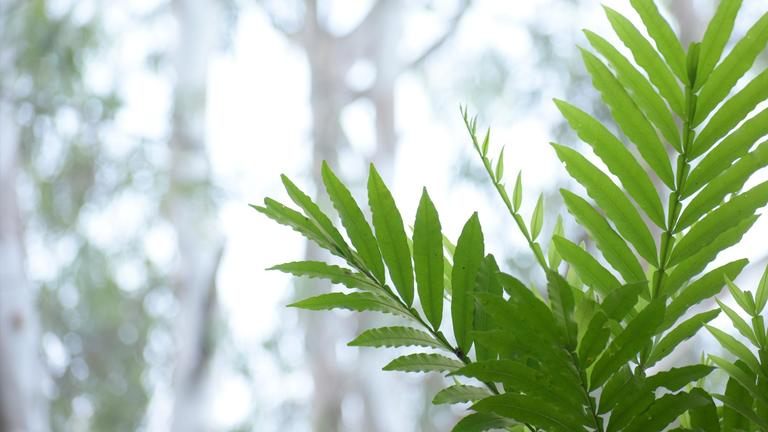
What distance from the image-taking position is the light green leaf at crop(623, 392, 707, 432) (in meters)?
0.32

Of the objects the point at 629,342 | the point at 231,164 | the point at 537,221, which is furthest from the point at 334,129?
the point at 629,342

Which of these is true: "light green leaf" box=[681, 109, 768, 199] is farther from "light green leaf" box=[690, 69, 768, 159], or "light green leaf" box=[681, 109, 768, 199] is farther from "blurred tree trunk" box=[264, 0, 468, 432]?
"blurred tree trunk" box=[264, 0, 468, 432]

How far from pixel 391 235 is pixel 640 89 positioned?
4.4 inches

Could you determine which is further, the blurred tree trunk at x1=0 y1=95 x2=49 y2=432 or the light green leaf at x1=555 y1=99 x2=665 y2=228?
the blurred tree trunk at x1=0 y1=95 x2=49 y2=432

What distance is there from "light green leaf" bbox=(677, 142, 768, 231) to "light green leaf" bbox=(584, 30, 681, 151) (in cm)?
2

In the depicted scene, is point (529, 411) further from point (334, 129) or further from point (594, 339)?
point (334, 129)

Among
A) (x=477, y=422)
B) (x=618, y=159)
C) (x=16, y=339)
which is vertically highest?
(x=16, y=339)

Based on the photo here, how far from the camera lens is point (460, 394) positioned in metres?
0.36

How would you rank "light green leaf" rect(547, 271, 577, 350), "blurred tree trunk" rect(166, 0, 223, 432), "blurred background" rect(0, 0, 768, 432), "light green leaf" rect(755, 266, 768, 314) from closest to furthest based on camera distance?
"light green leaf" rect(547, 271, 577, 350), "light green leaf" rect(755, 266, 768, 314), "blurred tree trunk" rect(166, 0, 223, 432), "blurred background" rect(0, 0, 768, 432)

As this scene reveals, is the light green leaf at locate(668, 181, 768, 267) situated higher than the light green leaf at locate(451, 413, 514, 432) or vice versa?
the light green leaf at locate(668, 181, 768, 267)

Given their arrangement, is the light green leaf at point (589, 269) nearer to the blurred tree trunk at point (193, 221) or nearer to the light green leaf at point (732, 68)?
the light green leaf at point (732, 68)

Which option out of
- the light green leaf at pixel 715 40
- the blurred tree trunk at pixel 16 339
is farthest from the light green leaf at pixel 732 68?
the blurred tree trunk at pixel 16 339

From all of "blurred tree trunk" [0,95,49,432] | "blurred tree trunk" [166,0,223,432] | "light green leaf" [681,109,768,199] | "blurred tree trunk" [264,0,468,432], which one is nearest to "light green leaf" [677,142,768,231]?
"light green leaf" [681,109,768,199]

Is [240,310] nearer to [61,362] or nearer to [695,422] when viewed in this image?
[61,362]
